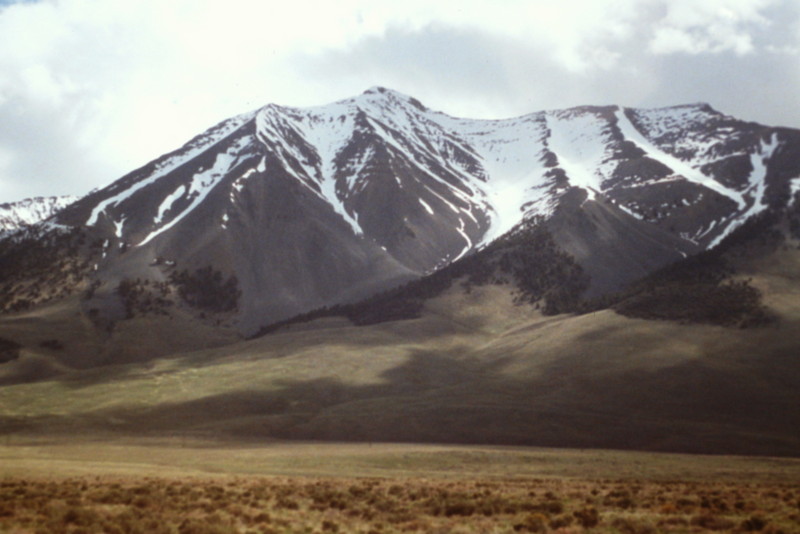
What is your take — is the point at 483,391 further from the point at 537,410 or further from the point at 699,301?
the point at 699,301

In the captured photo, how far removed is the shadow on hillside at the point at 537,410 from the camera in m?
98.9

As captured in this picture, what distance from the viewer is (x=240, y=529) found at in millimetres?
25047

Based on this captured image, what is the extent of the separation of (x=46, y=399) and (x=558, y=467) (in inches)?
3653

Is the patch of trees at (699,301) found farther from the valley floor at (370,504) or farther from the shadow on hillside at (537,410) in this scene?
the valley floor at (370,504)

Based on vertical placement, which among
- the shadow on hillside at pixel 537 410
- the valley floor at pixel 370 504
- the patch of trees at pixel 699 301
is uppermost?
the patch of trees at pixel 699 301

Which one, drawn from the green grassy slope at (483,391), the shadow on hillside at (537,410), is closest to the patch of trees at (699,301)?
the green grassy slope at (483,391)

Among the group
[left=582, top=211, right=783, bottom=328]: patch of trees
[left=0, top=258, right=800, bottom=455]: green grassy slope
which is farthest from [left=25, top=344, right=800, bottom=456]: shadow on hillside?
[left=582, top=211, right=783, bottom=328]: patch of trees

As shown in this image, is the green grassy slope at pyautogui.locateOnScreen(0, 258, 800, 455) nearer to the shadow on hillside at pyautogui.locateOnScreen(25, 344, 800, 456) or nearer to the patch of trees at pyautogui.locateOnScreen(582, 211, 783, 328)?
the shadow on hillside at pyautogui.locateOnScreen(25, 344, 800, 456)

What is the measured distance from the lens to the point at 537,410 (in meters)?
111

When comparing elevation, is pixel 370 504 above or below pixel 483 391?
below

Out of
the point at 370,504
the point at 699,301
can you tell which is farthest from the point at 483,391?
the point at 370,504

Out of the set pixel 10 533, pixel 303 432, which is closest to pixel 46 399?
pixel 303 432

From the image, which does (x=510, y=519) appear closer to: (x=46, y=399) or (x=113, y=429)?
(x=113, y=429)

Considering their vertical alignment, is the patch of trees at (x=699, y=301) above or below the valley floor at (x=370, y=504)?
above
